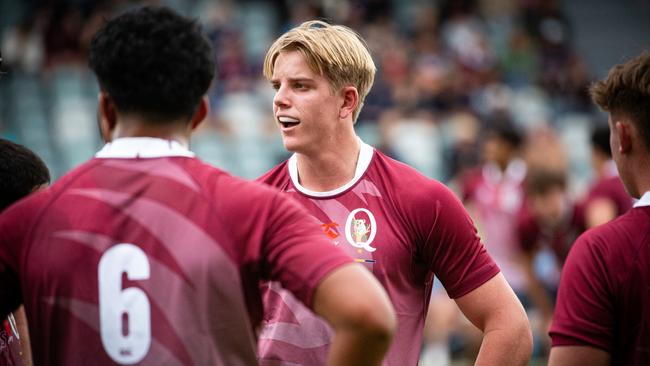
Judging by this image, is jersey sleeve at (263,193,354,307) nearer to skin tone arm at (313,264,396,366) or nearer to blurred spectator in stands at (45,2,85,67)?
skin tone arm at (313,264,396,366)

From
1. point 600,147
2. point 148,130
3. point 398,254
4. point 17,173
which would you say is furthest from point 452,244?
point 600,147

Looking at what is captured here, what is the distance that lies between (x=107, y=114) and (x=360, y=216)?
1555mm

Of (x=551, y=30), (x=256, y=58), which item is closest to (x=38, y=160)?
(x=256, y=58)

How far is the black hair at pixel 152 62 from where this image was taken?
265 centimetres

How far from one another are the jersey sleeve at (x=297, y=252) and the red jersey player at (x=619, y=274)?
1.10 m

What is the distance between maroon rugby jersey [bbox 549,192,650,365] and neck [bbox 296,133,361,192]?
1.18 m

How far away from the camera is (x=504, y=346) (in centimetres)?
388

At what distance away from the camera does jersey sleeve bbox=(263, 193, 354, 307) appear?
8.46ft

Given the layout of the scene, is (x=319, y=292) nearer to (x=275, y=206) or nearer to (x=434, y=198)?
(x=275, y=206)

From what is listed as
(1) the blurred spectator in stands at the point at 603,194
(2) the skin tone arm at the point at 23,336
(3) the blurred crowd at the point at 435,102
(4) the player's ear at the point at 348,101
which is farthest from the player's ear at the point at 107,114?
(3) the blurred crowd at the point at 435,102

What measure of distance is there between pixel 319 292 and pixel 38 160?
149 centimetres

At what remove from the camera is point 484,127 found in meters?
15.6

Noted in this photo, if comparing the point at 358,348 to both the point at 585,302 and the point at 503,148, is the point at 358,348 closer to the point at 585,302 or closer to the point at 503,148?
the point at 585,302

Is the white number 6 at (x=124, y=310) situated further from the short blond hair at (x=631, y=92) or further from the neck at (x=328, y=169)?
the short blond hair at (x=631, y=92)
